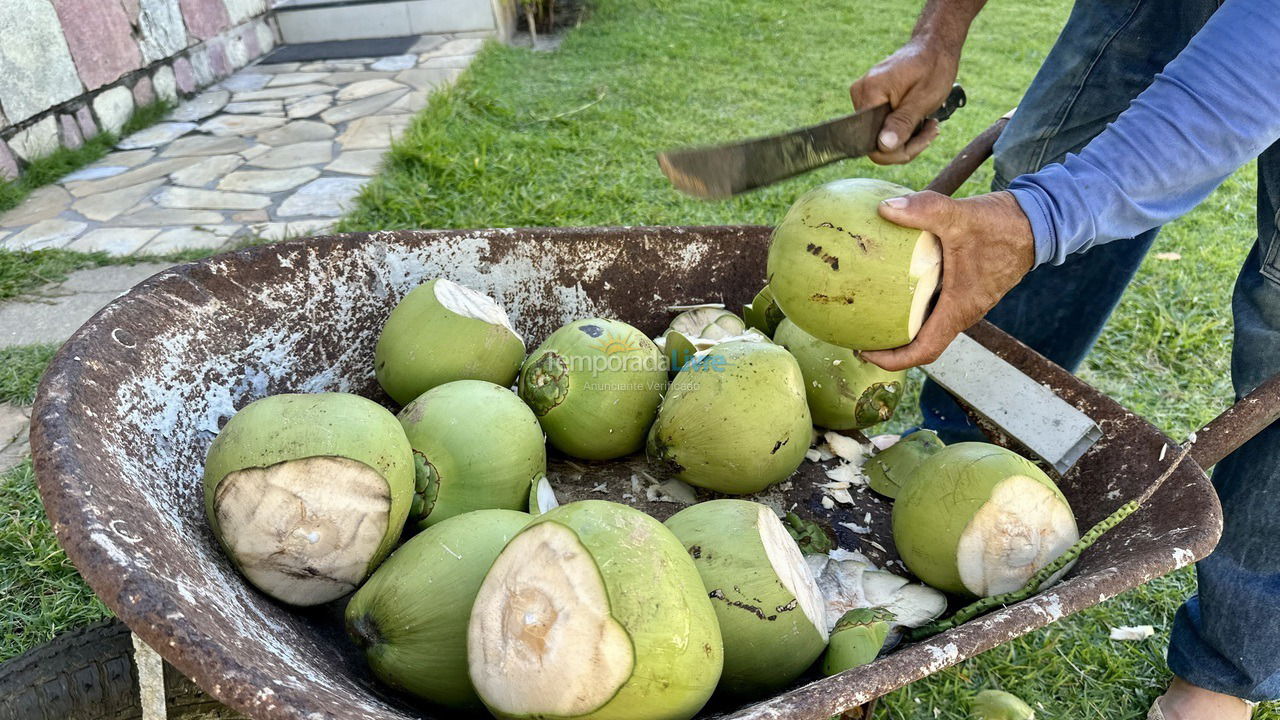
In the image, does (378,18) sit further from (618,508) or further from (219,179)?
(618,508)

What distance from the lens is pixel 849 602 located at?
156 cm

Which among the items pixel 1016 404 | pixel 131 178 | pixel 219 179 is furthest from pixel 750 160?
pixel 131 178

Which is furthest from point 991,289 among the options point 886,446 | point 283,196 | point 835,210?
point 283,196

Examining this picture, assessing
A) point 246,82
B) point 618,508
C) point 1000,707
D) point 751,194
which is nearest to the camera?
point 618,508

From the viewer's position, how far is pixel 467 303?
1.78 m

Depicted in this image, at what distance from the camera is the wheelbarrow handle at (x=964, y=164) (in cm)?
199

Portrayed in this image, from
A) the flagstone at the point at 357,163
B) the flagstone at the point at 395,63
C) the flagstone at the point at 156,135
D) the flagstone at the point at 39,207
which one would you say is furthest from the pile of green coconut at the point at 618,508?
the flagstone at the point at 395,63

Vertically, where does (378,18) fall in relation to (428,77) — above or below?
above

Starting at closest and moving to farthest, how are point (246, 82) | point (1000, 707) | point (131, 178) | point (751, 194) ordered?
point (1000, 707) < point (131, 178) < point (751, 194) < point (246, 82)

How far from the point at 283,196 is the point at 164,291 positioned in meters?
3.13

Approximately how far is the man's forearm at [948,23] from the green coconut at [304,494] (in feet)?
5.86

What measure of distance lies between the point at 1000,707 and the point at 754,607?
3.69 feet

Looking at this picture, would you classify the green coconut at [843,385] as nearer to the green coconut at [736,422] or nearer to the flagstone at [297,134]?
the green coconut at [736,422]

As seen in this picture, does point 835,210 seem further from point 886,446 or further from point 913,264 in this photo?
point 886,446
